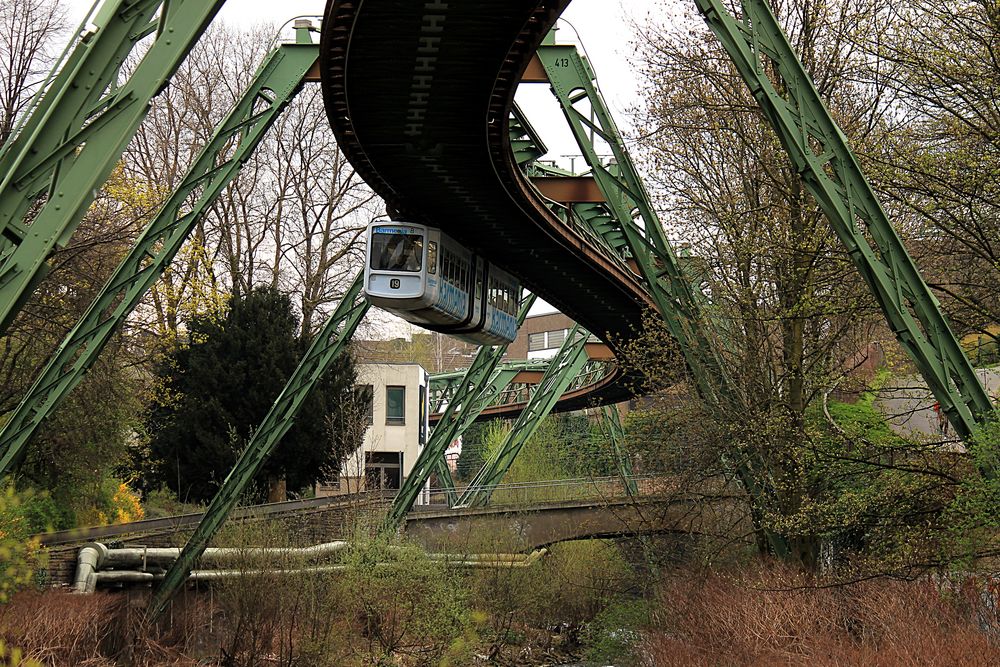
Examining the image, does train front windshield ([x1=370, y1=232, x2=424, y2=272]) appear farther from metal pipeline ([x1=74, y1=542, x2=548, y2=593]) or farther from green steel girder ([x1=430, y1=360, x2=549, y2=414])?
green steel girder ([x1=430, y1=360, x2=549, y2=414])

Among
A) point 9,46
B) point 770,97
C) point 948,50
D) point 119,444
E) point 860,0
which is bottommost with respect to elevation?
point 119,444

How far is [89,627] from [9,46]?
14.6m

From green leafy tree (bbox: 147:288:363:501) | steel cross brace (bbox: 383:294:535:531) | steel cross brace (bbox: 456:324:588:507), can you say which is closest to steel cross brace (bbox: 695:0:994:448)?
steel cross brace (bbox: 383:294:535:531)

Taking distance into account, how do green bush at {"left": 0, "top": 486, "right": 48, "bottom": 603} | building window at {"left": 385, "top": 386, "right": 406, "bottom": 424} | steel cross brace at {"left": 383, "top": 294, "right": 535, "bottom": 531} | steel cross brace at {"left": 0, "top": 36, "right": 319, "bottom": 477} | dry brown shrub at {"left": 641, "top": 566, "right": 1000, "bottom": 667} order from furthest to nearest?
→ building window at {"left": 385, "top": 386, "right": 406, "bottom": 424} < steel cross brace at {"left": 383, "top": 294, "right": 535, "bottom": 531} < green bush at {"left": 0, "top": 486, "right": 48, "bottom": 603} < steel cross brace at {"left": 0, "top": 36, "right": 319, "bottom": 477} < dry brown shrub at {"left": 641, "top": 566, "right": 1000, "bottom": 667}

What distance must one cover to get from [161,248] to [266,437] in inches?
237

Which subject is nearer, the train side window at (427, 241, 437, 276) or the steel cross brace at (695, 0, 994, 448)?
the steel cross brace at (695, 0, 994, 448)

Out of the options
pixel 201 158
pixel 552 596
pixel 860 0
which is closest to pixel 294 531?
pixel 552 596

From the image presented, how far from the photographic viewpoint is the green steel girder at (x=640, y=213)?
Result: 17.3m

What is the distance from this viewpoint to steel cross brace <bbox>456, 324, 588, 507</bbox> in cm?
3422

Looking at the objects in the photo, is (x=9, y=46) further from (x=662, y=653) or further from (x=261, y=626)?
(x=662, y=653)

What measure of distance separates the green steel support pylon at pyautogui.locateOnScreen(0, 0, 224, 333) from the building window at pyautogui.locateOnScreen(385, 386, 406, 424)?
149ft

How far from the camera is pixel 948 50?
12703mm

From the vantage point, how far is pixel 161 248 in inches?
698

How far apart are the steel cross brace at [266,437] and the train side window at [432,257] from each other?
2.06 m
